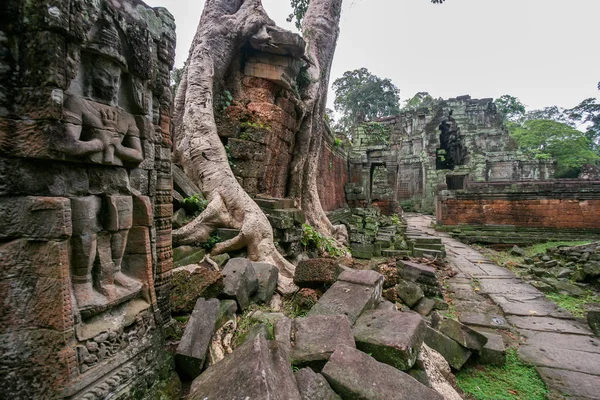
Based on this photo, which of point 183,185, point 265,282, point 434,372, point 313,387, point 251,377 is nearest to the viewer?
point 251,377

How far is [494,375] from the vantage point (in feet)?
8.55

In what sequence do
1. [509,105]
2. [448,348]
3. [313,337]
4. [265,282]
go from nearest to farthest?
[313,337], [448,348], [265,282], [509,105]

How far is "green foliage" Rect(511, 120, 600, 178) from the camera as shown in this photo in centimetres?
2459

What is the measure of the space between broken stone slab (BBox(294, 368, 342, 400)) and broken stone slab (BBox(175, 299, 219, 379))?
612mm

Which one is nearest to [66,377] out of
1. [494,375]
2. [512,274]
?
[494,375]

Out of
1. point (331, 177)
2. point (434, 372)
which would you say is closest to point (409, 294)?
point (434, 372)

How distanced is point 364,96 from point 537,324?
34028mm

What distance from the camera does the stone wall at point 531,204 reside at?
9.07 m

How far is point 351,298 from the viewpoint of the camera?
269 centimetres

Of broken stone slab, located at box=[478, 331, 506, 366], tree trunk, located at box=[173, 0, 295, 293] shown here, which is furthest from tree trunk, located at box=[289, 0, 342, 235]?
broken stone slab, located at box=[478, 331, 506, 366]

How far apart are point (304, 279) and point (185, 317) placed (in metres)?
1.28

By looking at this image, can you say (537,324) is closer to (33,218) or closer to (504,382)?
(504,382)

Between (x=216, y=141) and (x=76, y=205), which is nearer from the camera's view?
(x=76, y=205)

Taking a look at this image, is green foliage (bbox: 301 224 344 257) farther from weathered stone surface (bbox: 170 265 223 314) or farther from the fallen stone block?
weathered stone surface (bbox: 170 265 223 314)
